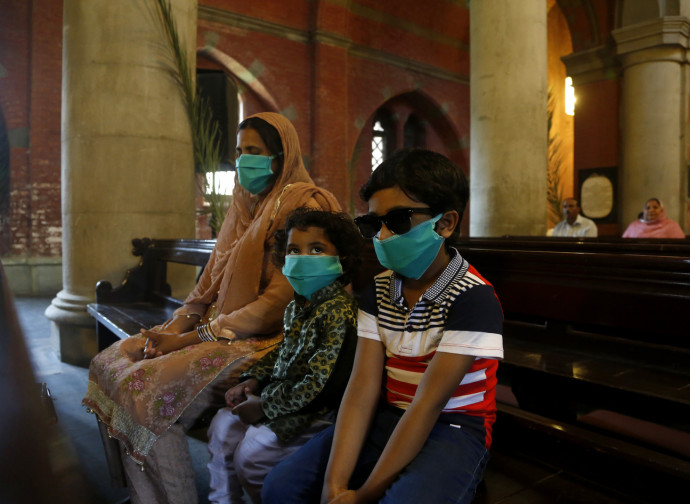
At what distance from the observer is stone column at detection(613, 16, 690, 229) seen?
8.73m

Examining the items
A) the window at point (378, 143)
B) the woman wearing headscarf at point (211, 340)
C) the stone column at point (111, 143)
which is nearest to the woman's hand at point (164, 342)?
the woman wearing headscarf at point (211, 340)

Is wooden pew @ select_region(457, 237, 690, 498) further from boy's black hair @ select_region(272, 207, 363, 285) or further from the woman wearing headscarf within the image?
the woman wearing headscarf

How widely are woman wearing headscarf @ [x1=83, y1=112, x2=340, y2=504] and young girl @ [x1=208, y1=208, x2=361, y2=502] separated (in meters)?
0.13

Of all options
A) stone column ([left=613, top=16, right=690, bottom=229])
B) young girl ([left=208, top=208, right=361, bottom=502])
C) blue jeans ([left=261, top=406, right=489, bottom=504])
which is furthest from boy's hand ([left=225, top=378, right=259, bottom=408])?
stone column ([left=613, top=16, right=690, bottom=229])

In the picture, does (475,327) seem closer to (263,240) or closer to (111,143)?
(263,240)

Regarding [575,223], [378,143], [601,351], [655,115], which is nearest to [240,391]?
[601,351]

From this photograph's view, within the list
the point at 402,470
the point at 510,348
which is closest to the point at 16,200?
the point at 510,348

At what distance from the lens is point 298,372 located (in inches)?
70.3

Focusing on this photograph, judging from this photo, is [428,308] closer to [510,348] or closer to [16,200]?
[510,348]

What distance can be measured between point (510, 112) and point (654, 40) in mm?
4963

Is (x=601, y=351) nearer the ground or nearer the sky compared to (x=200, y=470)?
nearer the sky

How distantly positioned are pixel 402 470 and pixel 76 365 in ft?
12.7

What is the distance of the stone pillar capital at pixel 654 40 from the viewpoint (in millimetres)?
8539

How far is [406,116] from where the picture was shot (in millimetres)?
13836
